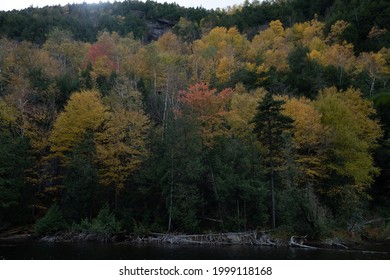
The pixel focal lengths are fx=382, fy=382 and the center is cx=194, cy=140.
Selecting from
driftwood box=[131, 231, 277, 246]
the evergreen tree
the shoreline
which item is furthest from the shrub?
the evergreen tree

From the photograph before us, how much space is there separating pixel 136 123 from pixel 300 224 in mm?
17517

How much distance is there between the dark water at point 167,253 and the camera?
22859mm

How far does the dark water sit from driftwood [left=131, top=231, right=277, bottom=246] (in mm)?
1928

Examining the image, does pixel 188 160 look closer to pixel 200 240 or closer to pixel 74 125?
pixel 200 240

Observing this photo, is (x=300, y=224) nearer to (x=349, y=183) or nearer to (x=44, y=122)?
(x=349, y=183)

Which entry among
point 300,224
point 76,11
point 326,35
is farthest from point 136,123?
point 76,11

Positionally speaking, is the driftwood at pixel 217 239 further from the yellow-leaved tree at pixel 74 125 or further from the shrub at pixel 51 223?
the yellow-leaved tree at pixel 74 125

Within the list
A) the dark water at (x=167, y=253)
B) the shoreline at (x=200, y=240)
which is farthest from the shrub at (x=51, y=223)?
the dark water at (x=167, y=253)

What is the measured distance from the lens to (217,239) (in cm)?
3162

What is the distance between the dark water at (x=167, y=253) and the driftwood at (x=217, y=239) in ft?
6.33

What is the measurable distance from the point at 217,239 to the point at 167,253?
7.68m

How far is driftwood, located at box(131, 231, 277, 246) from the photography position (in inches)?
1222

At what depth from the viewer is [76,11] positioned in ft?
406

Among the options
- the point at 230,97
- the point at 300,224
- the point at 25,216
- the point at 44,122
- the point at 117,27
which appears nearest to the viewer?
the point at 300,224
